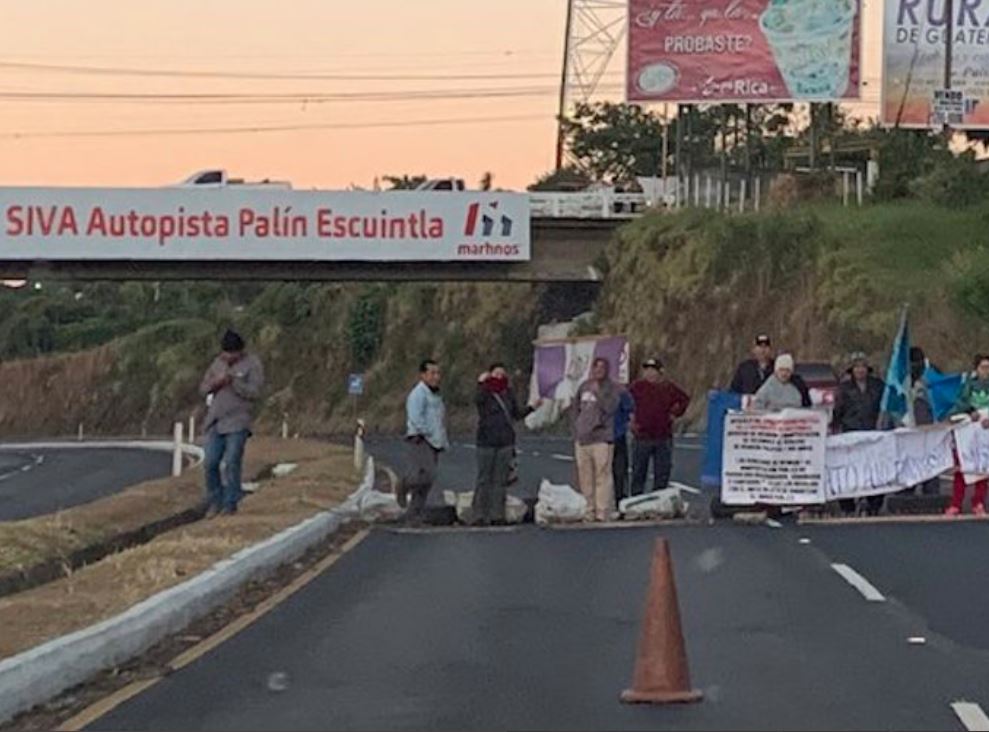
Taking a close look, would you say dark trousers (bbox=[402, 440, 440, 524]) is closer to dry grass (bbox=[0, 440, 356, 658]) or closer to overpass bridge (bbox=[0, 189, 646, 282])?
dry grass (bbox=[0, 440, 356, 658])

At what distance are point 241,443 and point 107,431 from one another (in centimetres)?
6553

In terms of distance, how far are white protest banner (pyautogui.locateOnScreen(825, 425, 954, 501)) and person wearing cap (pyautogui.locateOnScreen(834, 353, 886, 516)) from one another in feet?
0.85

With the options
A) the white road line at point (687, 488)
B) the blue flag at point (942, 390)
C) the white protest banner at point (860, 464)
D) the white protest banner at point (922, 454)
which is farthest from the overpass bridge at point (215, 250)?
the white protest banner at point (860, 464)

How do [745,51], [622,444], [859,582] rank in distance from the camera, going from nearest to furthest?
[859,582] → [622,444] → [745,51]

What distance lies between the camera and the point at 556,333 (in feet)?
216

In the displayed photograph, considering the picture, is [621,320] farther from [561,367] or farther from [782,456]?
[782,456]

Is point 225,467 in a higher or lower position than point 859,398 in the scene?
lower

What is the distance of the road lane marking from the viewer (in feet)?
33.3

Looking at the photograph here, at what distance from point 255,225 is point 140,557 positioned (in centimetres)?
3998

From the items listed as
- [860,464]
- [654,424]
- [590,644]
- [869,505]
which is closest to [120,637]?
[590,644]

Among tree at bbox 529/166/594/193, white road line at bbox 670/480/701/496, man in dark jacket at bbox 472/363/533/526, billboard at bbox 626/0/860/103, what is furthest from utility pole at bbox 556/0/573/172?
man in dark jacket at bbox 472/363/533/526

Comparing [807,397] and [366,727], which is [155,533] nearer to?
[807,397]

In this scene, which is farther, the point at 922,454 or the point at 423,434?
the point at 922,454

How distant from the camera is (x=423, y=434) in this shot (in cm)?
2214
